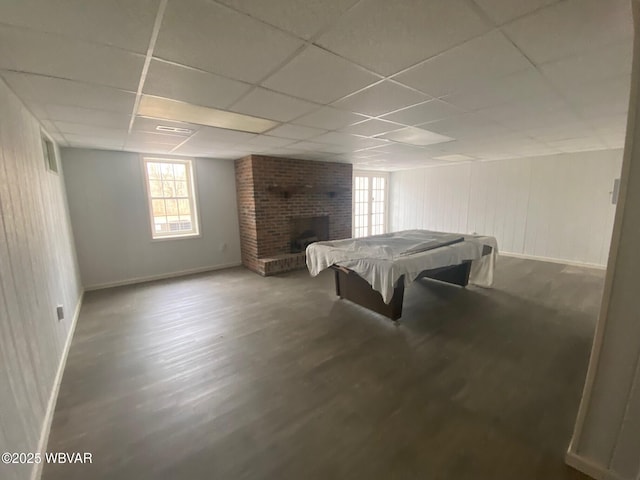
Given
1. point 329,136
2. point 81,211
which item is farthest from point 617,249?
point 81,211

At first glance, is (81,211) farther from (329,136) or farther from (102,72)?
(329,136)

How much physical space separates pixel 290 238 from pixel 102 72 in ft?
13.5

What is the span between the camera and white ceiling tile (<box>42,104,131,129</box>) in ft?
7.61

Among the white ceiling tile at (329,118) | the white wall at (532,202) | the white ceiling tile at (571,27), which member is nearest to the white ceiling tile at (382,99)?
the white ceiling tile at (329,118)

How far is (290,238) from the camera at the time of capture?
5.59 meters

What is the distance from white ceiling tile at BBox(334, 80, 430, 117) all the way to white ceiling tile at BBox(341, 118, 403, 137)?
0.37 metres

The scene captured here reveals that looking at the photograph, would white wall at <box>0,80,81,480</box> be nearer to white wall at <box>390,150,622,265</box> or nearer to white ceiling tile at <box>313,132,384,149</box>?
white ceiling tile at <box>313,132,384,149</box>

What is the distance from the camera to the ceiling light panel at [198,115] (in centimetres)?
226

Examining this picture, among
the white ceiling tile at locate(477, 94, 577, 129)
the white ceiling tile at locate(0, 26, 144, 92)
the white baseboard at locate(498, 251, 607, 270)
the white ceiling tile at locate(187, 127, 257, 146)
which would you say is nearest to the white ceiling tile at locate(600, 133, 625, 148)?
the white ceiling tile at locate(477, 94, 577, 129)

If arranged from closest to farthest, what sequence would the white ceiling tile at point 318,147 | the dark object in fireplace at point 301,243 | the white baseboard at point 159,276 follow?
the white ceiling tile at point 318,147
the white baseboard at point 159,276
the dark object in fireplace at point 301,243

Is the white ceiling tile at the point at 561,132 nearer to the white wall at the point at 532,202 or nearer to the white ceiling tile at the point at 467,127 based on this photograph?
the white ceiling tile at the point at 467,127

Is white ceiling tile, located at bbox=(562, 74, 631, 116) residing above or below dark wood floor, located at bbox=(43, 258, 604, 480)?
above

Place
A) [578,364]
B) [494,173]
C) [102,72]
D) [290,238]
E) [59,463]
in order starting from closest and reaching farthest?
1. [59,463]
2. [102,72]
3. [578,364]
4. [290,238]
5. [494,173]

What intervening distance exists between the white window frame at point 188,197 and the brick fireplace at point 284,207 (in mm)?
849
